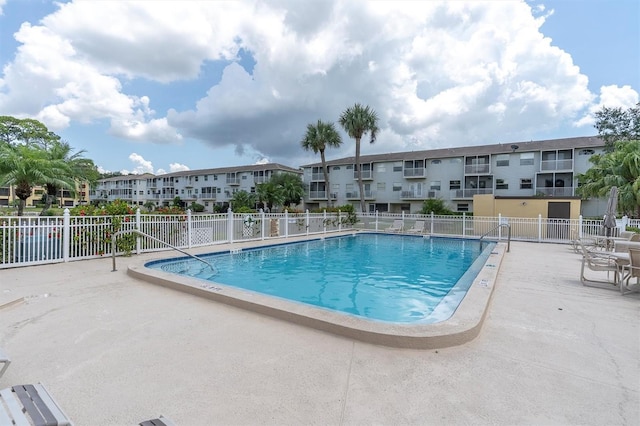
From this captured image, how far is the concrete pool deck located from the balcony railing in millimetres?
33719

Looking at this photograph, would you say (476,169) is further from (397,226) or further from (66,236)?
Result: (66,236)

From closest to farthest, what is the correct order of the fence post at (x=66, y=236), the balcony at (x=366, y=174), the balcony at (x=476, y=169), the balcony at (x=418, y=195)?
the fence post at (x=66, y=236)
the balcony at (x=476, y=169)
the balcony at (x=418, y=195)
the balcony at (x=366, y=174)

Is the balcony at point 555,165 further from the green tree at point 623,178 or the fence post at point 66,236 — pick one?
the fence post at point 66,236

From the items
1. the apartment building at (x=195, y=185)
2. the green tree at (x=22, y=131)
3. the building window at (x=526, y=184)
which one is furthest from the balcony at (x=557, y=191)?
the green tree at (x=22, y=131)

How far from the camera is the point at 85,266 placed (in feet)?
27.6

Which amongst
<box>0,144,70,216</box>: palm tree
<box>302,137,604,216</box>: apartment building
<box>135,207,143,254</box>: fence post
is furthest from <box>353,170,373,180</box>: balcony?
<box>135,207,143,254</box>: fence post

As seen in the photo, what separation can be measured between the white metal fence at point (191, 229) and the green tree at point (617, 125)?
18.0 m

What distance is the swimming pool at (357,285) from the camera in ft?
13.0

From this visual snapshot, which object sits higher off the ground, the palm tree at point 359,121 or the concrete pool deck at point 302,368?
the palm tree at point 359,121

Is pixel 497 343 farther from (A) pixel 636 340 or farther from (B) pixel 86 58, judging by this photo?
(B) pixel 86 58

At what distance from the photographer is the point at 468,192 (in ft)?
115

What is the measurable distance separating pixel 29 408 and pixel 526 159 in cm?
3949

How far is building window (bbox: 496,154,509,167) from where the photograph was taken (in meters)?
33.9

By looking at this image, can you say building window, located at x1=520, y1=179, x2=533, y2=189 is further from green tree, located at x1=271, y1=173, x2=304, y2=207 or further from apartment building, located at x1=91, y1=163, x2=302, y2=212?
apartment building, located at x1=91, y1=163, x2=302, y2=212
